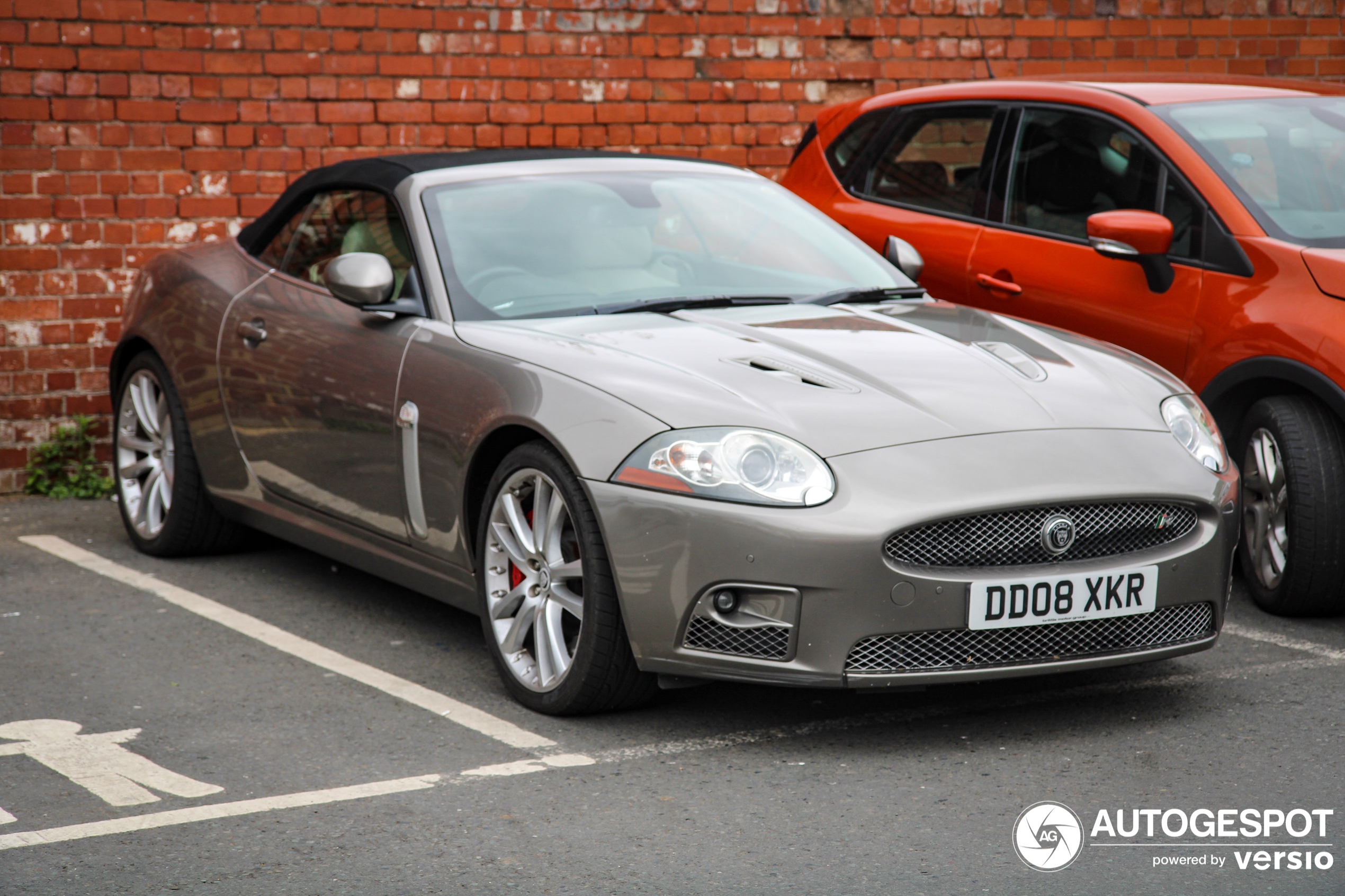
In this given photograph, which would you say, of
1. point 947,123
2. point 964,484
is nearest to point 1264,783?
point 964,484

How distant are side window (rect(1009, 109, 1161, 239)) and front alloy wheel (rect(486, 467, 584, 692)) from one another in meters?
2.66

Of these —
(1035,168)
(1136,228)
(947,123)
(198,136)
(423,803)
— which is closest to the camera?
(423,803)

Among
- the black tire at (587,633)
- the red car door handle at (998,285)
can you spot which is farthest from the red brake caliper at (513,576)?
the red car door handle at (998,285)

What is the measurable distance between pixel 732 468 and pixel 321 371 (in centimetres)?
180

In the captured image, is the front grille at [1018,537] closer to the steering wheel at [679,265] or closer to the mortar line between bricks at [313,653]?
the mortar line between bricks at [313,653]

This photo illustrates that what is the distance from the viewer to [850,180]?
7.13 m

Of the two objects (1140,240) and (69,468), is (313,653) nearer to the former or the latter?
(1140,240)

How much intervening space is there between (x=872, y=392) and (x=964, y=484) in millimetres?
407

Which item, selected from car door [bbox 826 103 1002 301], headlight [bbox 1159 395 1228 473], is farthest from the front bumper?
car door [bbox 826 103 1002 301]

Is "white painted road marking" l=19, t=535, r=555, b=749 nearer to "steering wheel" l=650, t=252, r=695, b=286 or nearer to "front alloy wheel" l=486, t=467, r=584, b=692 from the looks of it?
"front alloy wheel" l=486, t=467, r=584, b=692

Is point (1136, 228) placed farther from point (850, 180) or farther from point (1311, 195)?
point (850, 180)

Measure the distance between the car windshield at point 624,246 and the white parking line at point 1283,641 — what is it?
149cm

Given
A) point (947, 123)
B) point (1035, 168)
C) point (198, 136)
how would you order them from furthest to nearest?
point (198, 136), point (947, 123), point (1035, 168)

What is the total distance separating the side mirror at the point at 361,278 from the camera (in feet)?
15.9
